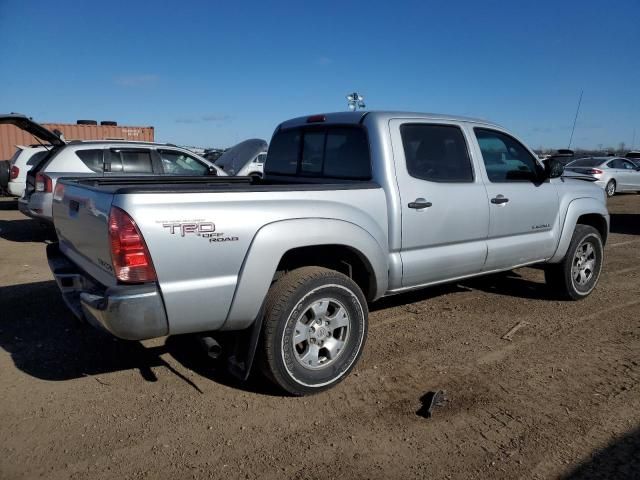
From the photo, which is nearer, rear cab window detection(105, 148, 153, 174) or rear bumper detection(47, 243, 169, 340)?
rear bumper detection(47, 243, 169, 340)

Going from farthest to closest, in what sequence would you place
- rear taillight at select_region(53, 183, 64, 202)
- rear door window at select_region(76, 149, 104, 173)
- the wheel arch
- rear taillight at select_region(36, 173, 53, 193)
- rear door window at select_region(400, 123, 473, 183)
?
rear door window at select_region(76, 149, 104, 173) → rear taillight at select_region(36, 173, 53, 193) → the wheel arch → rear door window at select_region(400, 123, 473, 183) → rear taillight at select_region(53, 183, 64, 202)

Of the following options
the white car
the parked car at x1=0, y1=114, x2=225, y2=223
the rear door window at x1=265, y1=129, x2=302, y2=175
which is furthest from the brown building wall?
the rear door window at x1=265, y1=129, x2=302, y2=175

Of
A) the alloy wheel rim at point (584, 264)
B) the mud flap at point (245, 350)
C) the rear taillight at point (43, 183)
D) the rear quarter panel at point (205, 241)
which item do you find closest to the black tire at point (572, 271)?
the alloy wheel rim at point (584, 264)

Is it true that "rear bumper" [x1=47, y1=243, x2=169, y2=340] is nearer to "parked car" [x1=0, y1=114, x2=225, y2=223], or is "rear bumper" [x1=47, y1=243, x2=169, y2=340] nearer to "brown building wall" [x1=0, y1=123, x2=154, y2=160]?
"parked car" [x1=0, y1=114, x2=225, y2=223]

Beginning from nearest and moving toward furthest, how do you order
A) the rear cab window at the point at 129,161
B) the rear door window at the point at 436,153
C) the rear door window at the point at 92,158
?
the rear door window at the point at 436,153, the rear door window at the point at 92,158, the rear cab window at the point at 129,161

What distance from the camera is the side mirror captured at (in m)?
4.99

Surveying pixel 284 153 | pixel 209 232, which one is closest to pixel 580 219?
pixel 284 153

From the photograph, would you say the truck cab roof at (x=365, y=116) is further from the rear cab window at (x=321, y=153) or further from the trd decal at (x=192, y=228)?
the trd decal at (x=192, y=228)

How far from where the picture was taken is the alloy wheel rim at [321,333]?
342 cm

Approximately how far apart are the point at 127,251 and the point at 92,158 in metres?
6.74

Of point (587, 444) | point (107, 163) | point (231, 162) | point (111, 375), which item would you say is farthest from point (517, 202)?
point (107, 163)

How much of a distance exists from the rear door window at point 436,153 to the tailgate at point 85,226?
224 cm

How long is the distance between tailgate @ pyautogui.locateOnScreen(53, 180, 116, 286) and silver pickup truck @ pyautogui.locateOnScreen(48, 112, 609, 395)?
2 cm

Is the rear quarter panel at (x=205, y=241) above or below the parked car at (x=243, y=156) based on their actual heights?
below
